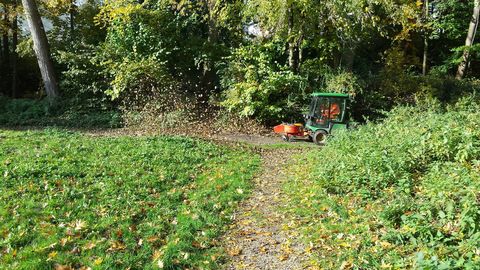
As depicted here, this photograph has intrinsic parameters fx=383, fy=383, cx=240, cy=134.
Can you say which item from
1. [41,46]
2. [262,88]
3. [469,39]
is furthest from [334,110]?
[469,39]

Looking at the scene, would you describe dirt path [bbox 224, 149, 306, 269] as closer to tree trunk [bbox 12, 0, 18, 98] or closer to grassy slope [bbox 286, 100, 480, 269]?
grassy slope [bbox 286, 100, 480, 269]

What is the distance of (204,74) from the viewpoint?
1842cm

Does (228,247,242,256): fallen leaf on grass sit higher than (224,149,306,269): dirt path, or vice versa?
(224,149,306,269): dirt path

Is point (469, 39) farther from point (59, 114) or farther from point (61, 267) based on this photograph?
point (61, 267)

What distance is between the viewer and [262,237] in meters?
5.27

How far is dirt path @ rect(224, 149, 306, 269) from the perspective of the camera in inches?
181

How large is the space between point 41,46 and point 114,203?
13.4 metres

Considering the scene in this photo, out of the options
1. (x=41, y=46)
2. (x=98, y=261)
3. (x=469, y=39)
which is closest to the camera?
(x=98, y=261)

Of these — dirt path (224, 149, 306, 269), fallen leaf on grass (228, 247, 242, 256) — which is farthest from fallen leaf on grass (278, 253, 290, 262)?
fallen leaf on grass (228, 247, 242, 256)

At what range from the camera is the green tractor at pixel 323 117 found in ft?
41.3

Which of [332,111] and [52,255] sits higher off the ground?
[332,111]

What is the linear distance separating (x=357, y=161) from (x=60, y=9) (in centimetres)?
1868

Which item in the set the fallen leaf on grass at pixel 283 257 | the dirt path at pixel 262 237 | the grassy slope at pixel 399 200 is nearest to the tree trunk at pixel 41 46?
the dirt path at pixel 262 237

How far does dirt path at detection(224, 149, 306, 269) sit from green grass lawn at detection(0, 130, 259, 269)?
0.79 feet
